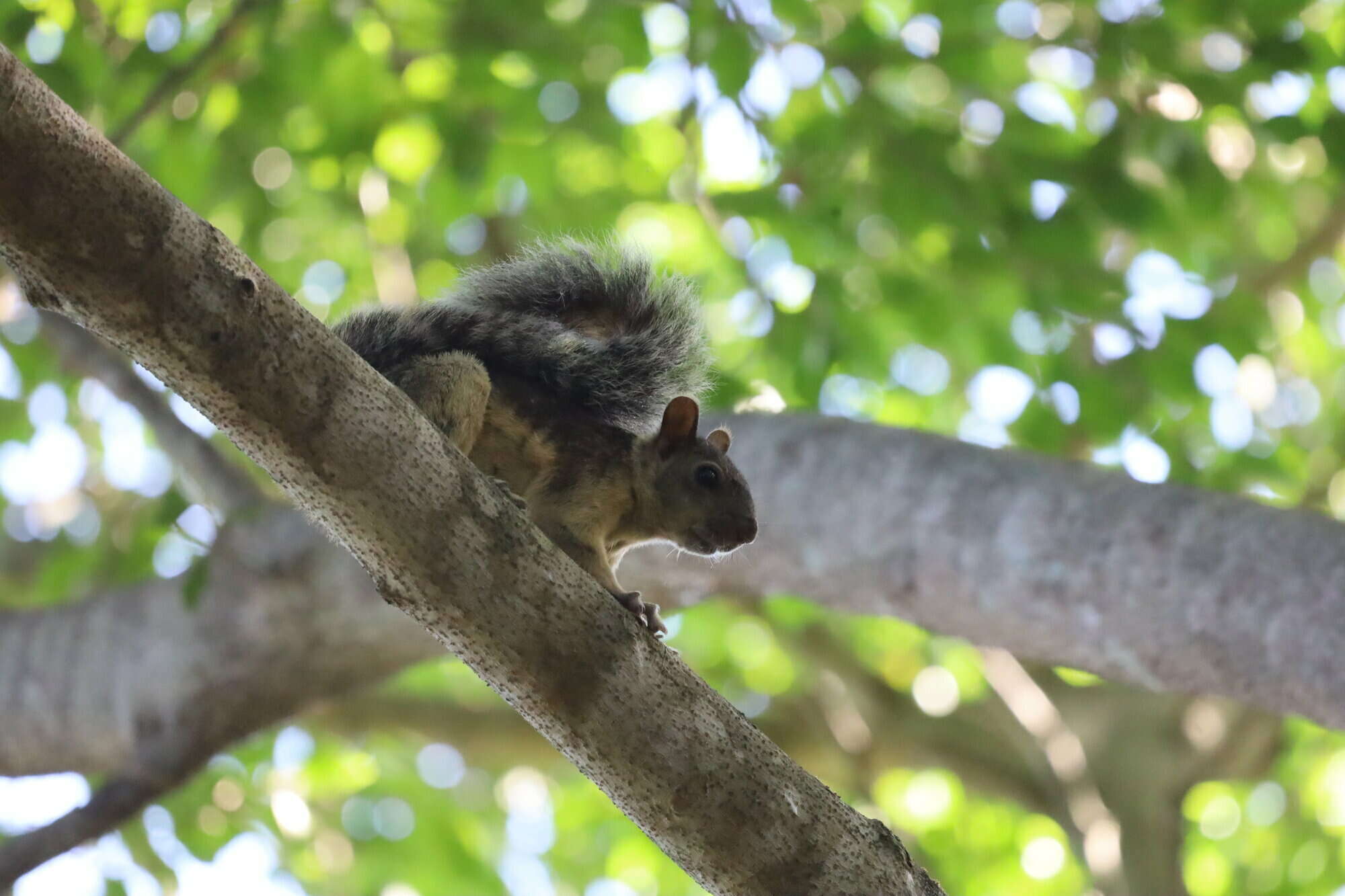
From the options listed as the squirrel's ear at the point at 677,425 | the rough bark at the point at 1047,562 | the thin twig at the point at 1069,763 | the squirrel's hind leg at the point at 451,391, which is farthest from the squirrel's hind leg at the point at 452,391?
the thin twig at the point at 1069,763

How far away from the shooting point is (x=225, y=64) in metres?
3.21

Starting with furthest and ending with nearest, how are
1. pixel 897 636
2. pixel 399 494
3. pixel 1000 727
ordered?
pixel 897 636, pixel 1000 727, pixel 399 494

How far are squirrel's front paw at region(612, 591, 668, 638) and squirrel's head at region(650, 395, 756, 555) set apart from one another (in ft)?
0.99

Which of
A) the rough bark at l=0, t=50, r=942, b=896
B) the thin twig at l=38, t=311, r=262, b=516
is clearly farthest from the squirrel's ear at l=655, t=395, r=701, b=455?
the thin twig at l=38, t=311, r=262, b=516

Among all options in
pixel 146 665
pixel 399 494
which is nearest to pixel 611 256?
pixel 399 494

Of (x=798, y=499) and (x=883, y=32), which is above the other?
(x=883, y=32)

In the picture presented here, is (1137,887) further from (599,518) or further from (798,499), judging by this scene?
(599,518)

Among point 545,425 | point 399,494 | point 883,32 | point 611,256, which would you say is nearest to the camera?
point 399,494

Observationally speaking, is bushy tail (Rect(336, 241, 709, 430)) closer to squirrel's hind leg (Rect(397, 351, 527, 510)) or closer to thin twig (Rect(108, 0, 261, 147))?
squirrel's hind leg (Rect(397, 351, 527, 510))

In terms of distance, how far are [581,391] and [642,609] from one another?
0.48 metres

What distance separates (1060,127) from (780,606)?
160cm

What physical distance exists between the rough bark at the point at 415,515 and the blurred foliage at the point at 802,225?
4.12 ft

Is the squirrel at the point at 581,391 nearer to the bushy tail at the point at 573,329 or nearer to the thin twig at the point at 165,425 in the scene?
the bushy tail at the point at 573,329

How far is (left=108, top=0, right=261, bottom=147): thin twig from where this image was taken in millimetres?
2770
